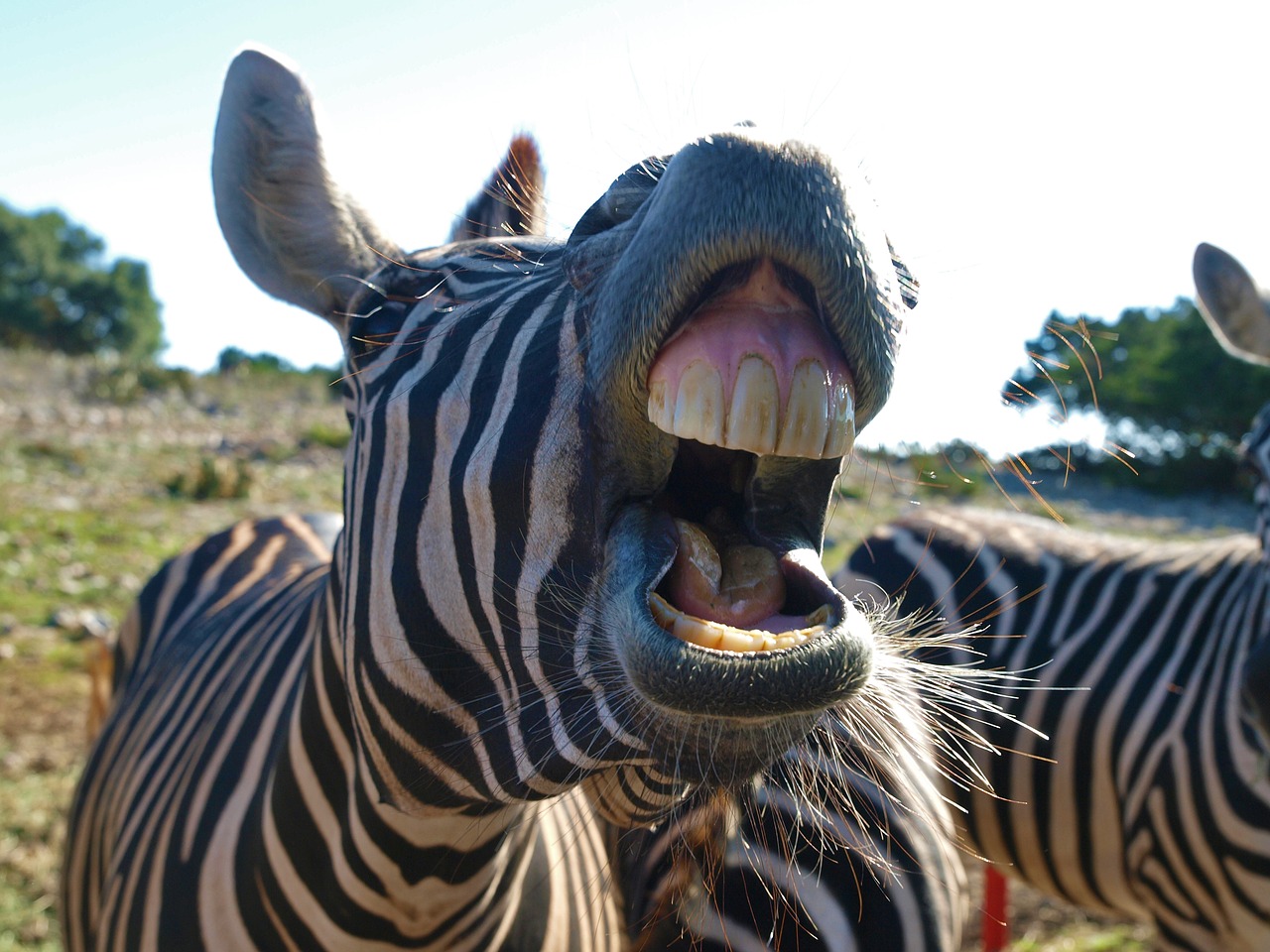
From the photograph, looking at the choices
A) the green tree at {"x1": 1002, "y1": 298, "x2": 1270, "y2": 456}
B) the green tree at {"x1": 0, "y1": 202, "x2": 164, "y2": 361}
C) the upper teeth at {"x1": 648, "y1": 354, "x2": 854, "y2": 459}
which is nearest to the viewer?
the upper teeth at {"x1": 648, "y1": 354, "x2": 854, "y2": 459}

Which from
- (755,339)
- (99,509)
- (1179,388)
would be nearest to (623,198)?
(755,339)

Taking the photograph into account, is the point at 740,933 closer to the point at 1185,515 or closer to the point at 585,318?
the point at 585,318

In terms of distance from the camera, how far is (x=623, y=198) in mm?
1103

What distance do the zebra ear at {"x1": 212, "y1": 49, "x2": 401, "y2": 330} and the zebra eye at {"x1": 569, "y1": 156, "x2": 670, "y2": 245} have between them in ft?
2.36

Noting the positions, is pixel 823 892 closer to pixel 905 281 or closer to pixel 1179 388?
pixel 905 281

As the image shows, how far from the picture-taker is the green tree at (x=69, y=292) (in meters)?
44.1

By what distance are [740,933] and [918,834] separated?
0.49m

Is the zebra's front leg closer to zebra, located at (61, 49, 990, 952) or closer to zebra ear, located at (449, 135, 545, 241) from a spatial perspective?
zebra, located at (61, 49, 990, 952)

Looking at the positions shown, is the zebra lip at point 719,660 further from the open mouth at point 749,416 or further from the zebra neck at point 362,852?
the zebra neck at point 362,852

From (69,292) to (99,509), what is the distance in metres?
44.9

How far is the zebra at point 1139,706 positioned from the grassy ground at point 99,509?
0.70 metres

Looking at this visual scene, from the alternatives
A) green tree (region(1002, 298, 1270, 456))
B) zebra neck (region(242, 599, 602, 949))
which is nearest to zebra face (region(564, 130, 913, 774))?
zebra neck (region(242, 599, 602, 949))

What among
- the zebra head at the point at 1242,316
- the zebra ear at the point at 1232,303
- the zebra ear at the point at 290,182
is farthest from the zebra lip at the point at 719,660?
the zebra ear at the point at 1232,303

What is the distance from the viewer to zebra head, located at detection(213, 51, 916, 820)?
0.93 metres
